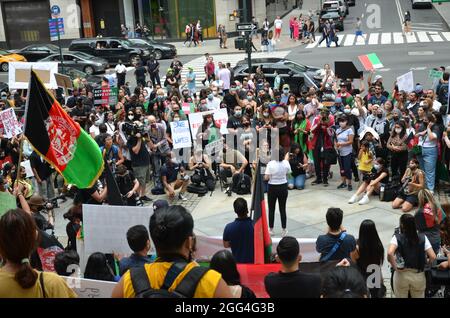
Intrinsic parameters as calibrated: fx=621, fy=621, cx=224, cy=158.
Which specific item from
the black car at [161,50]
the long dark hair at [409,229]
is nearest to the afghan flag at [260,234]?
the long dark hair at [409,229]

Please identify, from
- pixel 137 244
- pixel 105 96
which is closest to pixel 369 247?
pixel 137 244

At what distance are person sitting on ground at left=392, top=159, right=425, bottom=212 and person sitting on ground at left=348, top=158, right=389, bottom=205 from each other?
20.2 inches

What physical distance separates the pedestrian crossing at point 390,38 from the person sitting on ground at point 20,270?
116 ft

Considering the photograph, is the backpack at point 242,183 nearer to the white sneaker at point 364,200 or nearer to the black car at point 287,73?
the white sneaker at point 364,200

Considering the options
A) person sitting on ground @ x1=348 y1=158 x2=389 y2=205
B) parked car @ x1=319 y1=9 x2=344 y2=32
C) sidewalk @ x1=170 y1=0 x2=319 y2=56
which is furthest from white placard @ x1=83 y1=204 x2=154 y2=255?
parked car @ x1=319 y1=9 x2=344 y2=32

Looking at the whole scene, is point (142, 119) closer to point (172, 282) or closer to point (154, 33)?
point (172, 282)

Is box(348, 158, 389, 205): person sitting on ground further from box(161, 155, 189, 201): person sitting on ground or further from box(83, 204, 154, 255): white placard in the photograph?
box(83, 204, 154, 255): white placard

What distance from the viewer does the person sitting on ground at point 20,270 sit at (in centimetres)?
353

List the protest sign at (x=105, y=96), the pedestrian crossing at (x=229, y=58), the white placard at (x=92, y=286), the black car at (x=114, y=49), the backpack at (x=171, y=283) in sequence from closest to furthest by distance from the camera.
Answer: the backpack at (x=171, y=283), the white placard at (x=92, y=286), the protest sign at (x=105, y=96), the pedestrian crossing at (x=229, y=58), the black car at (x=114, y=49)

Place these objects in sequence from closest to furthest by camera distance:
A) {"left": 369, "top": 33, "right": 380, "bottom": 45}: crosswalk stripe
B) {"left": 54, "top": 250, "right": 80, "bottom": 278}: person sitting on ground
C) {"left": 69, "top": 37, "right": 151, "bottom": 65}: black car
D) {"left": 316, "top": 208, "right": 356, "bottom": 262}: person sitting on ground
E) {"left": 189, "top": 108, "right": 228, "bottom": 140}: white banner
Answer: {"left": 54, "top": 250, "right": 80, "bottom": 278}: person sitting on ground → {"left": 316, "top": 208, "right": 356, "bottom": 262}: person sitting on ground → {"left": 189, "top": 108, "right": 228, "bottom": 140}: white banner → {"left": 69, "top": 37, "right": 151, "bottom": 65}: black car → {"left": 369, "top": 33, "right": 380, "bottom": 45}: crosswalk stripe


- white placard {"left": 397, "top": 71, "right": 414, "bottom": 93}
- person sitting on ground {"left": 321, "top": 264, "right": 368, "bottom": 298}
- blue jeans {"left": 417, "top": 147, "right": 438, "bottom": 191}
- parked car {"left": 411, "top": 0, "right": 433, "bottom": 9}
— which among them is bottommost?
blue jeans {"left": 417, "top": 147, "right": 438, "bottom": 191}

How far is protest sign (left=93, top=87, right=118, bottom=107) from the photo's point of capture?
59.9ft
